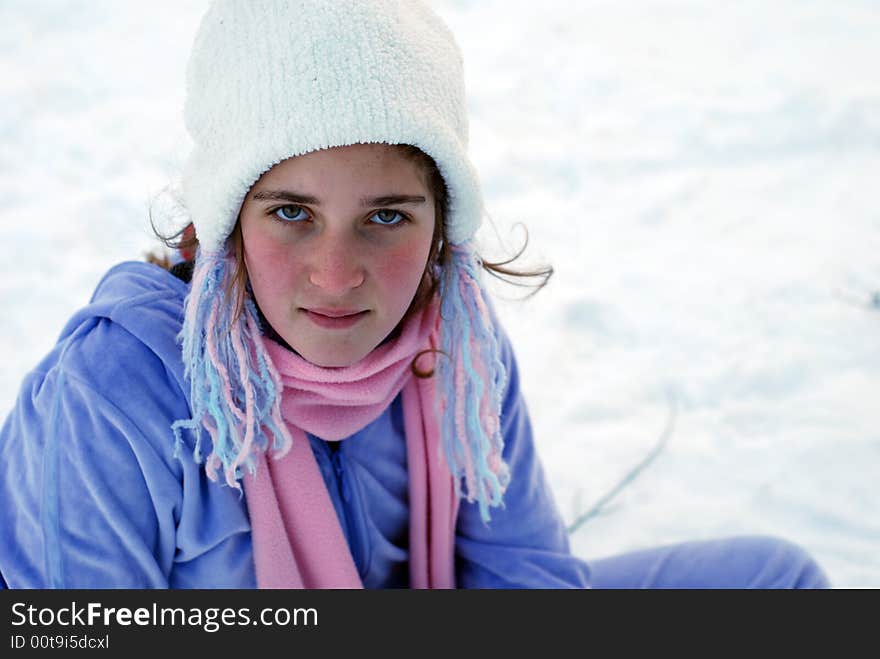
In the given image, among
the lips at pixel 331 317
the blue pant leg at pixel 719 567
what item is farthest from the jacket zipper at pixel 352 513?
the blue pant leg at pixel 719 567

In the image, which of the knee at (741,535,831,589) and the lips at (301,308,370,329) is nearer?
the lips at (301,308,370,329)

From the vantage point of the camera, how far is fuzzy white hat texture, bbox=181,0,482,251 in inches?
42.7

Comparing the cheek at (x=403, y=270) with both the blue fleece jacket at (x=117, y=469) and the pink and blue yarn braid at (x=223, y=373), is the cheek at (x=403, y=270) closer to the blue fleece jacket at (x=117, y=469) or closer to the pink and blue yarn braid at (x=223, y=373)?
the pink and blue yarn braid at (x=223, y=373)

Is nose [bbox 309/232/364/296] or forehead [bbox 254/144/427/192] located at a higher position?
forehead [bbox 254/144/427/192]

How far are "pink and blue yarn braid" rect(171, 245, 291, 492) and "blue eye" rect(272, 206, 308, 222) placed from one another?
120 mm

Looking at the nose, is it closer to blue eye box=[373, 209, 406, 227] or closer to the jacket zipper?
blue eye box=[373, 209, 406, 227]

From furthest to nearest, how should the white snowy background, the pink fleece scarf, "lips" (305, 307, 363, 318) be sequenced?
the white snowy background, the pink fleece scarf, "lips" (305, 307, 363, 318)

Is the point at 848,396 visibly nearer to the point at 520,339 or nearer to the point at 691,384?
Answer: the point at 691,384

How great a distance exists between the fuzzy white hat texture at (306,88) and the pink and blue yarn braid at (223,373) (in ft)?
0.28

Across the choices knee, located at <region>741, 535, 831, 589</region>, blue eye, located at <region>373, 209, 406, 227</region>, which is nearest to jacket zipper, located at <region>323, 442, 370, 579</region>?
blue eye, located at <region>373, 209, 406, 227</region>

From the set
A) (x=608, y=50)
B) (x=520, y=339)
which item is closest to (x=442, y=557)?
(x=520, y=339)

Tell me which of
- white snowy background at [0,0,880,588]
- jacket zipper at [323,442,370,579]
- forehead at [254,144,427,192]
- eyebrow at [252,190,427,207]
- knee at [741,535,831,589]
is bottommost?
knee at [741,535,831,589]

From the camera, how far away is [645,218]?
3.04 m
